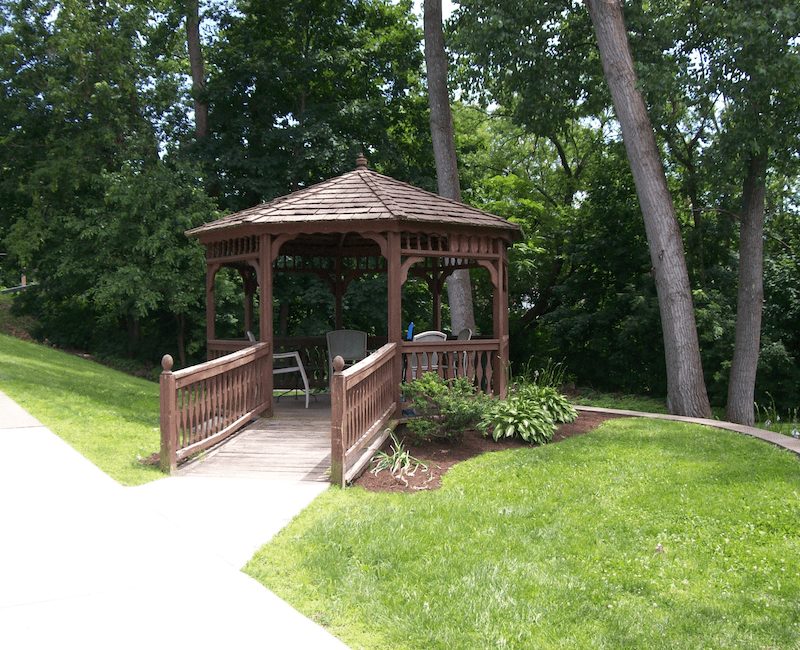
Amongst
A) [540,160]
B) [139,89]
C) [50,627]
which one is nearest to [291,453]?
[50,627]

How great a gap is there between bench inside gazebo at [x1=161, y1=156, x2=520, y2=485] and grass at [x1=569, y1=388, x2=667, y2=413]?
5563mm

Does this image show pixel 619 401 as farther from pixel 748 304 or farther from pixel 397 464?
pixel 397 464

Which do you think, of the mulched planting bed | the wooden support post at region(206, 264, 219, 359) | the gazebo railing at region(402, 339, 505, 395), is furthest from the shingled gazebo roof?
the mulched planting bed

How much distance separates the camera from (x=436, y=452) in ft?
27.0

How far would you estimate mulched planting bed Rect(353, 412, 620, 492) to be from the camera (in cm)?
680

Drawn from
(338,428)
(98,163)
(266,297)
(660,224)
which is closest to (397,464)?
(338,428)

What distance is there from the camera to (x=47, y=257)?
59.7 ft

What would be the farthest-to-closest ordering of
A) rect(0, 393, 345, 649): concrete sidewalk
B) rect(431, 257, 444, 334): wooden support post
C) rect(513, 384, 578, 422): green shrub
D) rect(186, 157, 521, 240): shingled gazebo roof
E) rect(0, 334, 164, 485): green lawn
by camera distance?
rect(431, 257, 444, 334): wooden support post → rect(513, 384, 578, 422): green shrub → rect(186, 157, 521, 240): shingled gazebo roof → rect(0, 334, 164, 485): green lawn → rect(0, 393, 345, 649): concrete sidewalk

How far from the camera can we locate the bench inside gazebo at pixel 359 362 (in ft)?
23.2

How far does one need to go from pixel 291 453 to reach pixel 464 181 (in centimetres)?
1368

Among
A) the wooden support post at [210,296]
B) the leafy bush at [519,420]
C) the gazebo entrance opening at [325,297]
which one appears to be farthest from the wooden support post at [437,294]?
the wooden support post at [210,296]

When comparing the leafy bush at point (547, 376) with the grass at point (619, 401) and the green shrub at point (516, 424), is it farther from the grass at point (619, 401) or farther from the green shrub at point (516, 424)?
the green shrub at point (516, 424)

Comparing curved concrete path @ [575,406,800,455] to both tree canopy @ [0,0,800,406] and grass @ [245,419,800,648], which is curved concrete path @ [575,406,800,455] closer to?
grass @ [245,419,800,648]

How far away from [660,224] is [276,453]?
7773 mm
